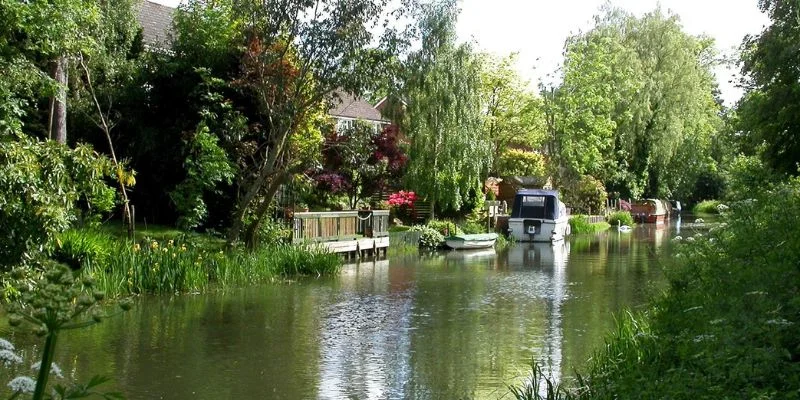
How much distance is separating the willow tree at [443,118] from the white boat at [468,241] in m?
2.03

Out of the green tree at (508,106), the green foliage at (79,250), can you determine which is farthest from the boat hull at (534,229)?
the green foliage at (79,250)

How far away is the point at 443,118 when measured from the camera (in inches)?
1314

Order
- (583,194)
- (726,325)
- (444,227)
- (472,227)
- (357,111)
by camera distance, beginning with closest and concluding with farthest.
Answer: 1. (726,325)
2. (444,227)
3. (472,227)
4. (583,194)
5. (357,111)

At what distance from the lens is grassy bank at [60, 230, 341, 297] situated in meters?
16.8

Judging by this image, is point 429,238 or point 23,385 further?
point 429,238

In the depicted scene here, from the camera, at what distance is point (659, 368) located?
7535 mm

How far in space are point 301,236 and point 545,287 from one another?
23.3 ft

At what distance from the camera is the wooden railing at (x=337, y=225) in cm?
2459

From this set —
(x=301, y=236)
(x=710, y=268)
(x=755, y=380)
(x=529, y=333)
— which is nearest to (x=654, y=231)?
(x=301, y=236)

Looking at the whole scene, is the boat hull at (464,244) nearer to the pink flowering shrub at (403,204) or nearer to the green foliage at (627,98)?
the pink flowering shrub at (403,204)

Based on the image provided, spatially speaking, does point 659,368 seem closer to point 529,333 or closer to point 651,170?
point 529,333

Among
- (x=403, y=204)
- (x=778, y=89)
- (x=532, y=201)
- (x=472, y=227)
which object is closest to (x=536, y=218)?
(x=532, y=201)

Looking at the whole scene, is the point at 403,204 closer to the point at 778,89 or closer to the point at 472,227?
the point at 472,227

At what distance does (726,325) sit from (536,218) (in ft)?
109
